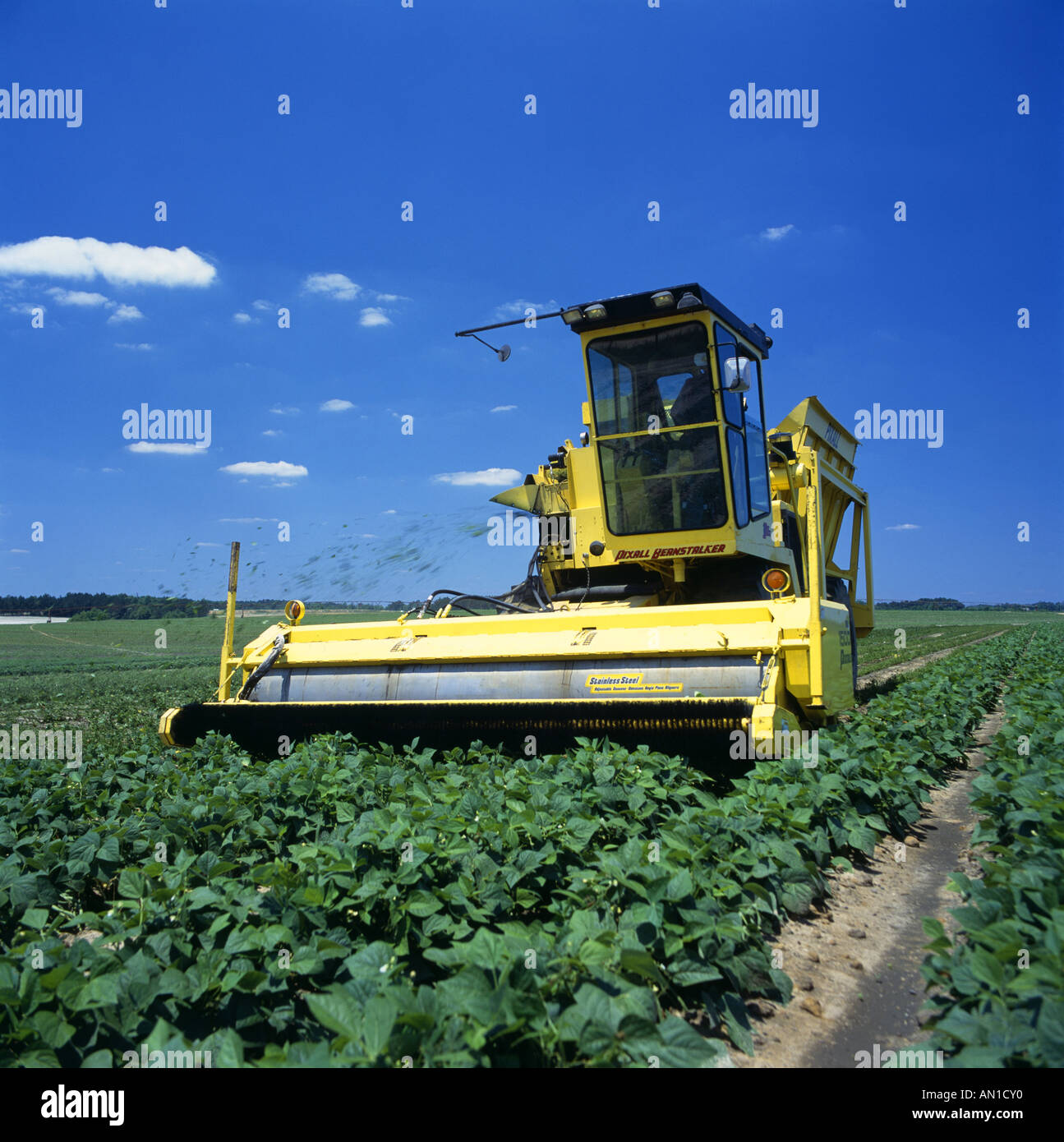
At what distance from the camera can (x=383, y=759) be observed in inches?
232

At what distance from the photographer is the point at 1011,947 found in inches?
94.8

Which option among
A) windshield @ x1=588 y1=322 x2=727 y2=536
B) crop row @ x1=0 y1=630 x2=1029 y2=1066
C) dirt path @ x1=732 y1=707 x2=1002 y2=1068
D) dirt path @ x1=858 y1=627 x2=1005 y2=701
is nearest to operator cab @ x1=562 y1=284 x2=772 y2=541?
windshield @ x1=588 y1=322 x2=727 y2=536

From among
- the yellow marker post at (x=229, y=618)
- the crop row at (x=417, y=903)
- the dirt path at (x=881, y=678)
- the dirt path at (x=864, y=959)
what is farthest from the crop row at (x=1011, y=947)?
the dirt path at (x=881, y=678)

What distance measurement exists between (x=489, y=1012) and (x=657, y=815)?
93.0 inches

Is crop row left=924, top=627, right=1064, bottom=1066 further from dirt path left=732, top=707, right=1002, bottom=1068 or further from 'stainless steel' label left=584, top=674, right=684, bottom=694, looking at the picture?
'stainless steel' label left=584, top=674, right=684, bottom=694

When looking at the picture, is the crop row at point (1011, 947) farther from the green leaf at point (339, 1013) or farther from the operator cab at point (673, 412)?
the operator cab at point (673, 412)

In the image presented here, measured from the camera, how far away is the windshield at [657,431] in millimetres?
6918

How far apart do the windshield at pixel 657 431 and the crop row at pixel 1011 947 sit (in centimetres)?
345

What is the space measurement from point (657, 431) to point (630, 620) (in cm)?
179

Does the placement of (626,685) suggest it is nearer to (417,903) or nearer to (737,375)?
(737,375)

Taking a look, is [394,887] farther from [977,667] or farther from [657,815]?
[977,667]
